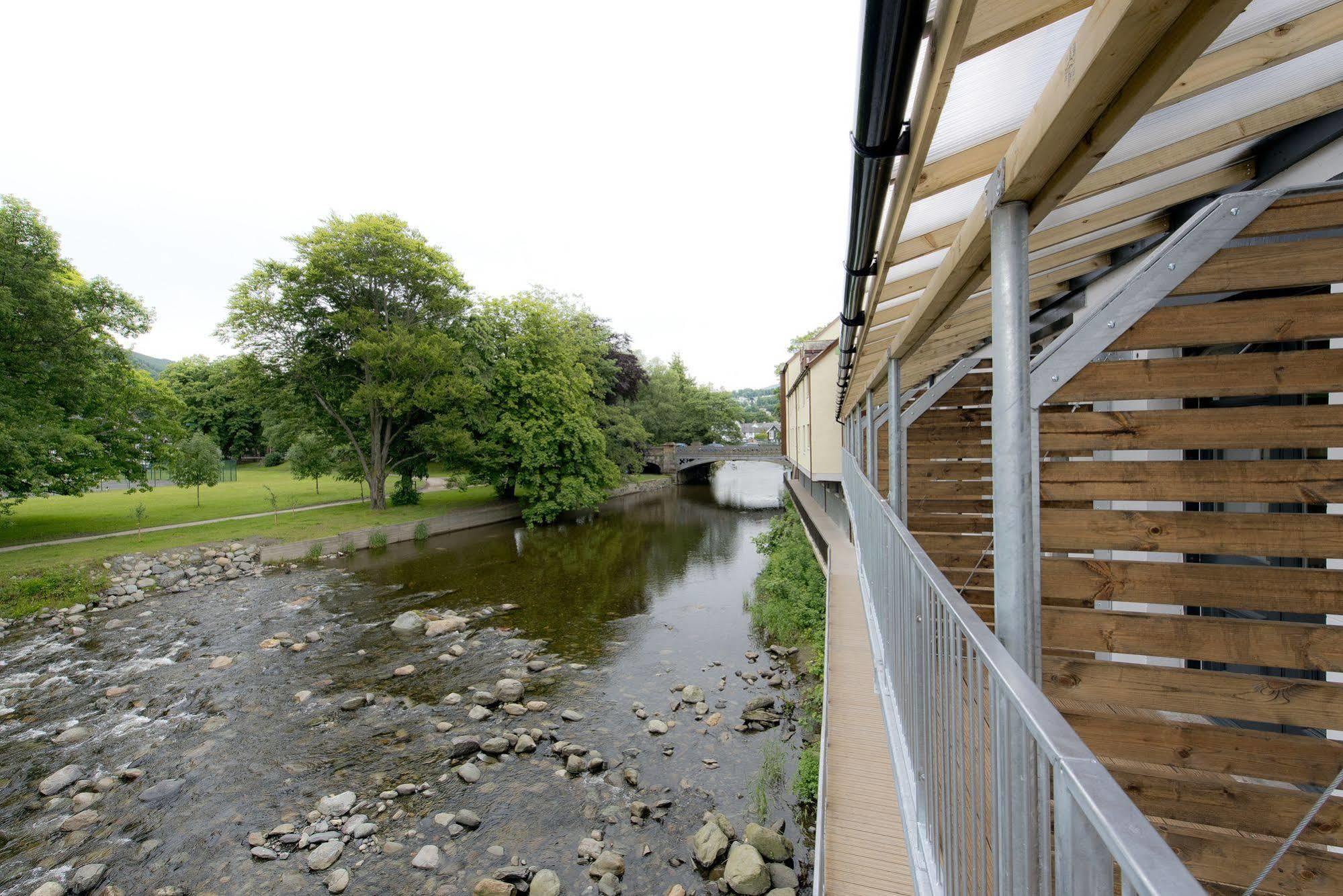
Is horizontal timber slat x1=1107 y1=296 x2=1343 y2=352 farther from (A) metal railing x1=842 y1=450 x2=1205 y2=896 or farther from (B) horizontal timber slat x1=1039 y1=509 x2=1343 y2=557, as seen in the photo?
(A) metal railing x1=842 y1=450 x2=1205 y2=896

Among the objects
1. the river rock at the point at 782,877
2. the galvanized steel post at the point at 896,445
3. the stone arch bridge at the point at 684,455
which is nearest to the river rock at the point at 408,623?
the river rock at the point at 782,877

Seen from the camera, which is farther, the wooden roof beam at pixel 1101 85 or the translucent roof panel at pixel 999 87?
the translucent roof panel at pixel 999 87

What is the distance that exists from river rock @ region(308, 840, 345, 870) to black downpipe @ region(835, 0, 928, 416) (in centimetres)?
762

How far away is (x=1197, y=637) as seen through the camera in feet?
7.00

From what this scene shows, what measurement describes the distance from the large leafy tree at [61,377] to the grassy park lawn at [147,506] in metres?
1.31

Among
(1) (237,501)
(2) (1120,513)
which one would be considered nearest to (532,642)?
(2) (1120,513)

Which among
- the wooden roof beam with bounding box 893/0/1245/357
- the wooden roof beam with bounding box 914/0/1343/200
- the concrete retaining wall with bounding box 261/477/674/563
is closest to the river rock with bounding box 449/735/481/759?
the wooden roof beam with bounding box 893/0/1245/357

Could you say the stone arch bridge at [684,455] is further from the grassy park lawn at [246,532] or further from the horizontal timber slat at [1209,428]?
the horizontal timber slat at [1209,428]

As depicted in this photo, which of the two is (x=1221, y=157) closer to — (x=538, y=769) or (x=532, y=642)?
(x=538, y=769)

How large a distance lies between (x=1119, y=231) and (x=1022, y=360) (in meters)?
2.00

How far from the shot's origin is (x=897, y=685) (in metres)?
2.85

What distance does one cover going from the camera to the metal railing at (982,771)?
2.76 feet

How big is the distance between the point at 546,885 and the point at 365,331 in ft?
68.5

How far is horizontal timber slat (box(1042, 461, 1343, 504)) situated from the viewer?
6.54 ft
